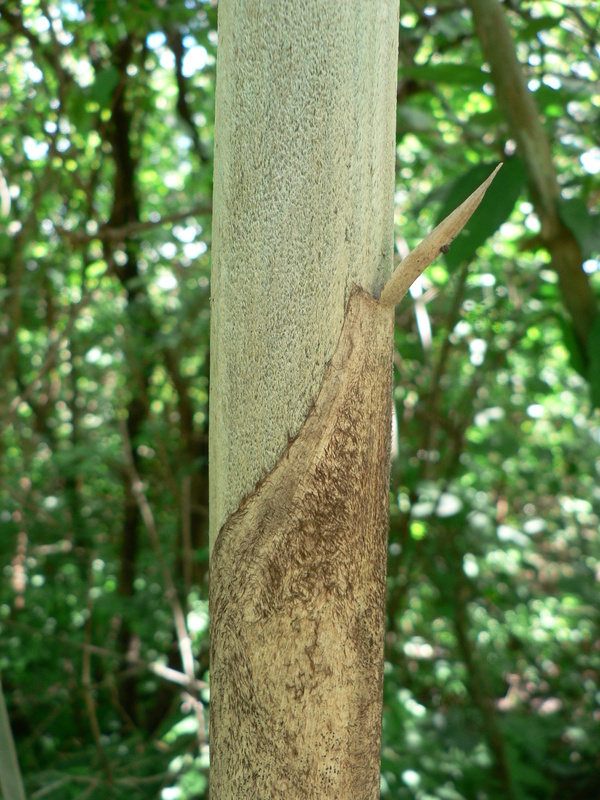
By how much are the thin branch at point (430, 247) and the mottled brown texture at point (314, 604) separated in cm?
2

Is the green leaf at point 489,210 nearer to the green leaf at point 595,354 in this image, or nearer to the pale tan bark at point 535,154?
the pale tan bark at point 535,154

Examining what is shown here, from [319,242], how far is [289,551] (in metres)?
0.19

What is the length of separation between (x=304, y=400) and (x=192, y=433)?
2514 millimetres

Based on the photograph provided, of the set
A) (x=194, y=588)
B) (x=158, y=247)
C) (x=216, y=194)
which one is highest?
(x=158, y=247)

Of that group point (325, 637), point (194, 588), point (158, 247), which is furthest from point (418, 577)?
point (325, 637)

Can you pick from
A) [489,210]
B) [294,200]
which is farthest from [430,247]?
[489,210]

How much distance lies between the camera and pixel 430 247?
1.36 ft

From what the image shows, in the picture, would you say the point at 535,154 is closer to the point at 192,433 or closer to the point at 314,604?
the point at 314,604

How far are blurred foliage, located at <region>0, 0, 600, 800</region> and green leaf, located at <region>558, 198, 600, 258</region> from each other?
0.52ft

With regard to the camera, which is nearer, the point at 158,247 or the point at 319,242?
the point at 319,242

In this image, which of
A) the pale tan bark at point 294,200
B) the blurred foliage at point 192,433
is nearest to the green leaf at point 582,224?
the blurred foliage at point 192,433

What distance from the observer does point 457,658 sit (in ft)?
8.15

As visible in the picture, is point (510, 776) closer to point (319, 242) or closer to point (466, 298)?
point (466, 298)

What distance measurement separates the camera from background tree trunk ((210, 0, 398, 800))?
0.42 metres
